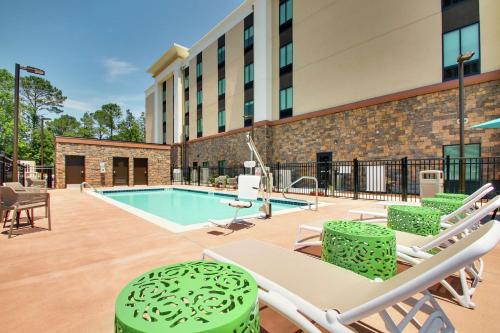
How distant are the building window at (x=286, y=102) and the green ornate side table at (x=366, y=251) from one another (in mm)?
16385

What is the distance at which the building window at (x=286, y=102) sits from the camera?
1780 centimetres

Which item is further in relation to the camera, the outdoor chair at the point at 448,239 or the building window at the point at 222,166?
the building window at the point at 222,166

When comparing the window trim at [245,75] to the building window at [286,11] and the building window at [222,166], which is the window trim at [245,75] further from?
the building window at [222,166]

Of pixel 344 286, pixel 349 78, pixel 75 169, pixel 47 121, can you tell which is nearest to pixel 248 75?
pixel 349 78

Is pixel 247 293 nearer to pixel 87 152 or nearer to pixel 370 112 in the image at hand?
pixel 370 112

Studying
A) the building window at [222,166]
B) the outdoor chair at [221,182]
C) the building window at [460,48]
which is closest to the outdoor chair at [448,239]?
the building window at [460,48]

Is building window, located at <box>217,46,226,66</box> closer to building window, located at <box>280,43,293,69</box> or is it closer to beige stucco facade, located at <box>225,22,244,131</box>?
beige stucco facade, located at <box>225,22,244,131</box>

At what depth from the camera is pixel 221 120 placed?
80.1ft

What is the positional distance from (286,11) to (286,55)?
3460 millimetres

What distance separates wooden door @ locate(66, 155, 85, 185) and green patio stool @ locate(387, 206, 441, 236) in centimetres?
2129

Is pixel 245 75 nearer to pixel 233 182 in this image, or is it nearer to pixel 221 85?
pixel 221 85

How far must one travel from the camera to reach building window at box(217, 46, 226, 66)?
23953 millimetres

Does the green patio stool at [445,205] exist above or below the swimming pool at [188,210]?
above

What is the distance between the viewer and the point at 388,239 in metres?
2.14
